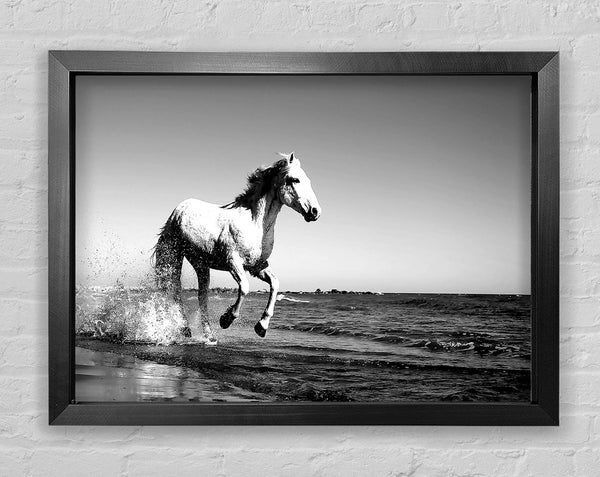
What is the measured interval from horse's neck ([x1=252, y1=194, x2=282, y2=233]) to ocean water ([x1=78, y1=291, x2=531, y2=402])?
161mm

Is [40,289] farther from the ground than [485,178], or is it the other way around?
[485,178]

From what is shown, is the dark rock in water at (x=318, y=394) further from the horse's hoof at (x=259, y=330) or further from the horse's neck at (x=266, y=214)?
the horse's neck at (x=266, y=214)

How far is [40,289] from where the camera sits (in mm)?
1467

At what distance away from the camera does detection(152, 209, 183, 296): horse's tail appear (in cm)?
148

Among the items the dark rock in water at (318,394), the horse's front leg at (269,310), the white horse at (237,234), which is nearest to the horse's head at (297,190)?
the white horse at (237,234)

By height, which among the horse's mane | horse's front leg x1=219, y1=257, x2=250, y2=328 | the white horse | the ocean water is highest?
the horse's mane

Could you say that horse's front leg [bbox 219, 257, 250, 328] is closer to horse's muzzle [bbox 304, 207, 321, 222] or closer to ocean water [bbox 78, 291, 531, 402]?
ocean water [bbox 78, 291, 531, 402]

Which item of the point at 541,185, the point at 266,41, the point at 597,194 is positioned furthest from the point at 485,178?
the point at 266,41

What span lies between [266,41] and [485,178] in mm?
559

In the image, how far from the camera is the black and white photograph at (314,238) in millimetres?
1472

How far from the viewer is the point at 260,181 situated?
1.49 metres

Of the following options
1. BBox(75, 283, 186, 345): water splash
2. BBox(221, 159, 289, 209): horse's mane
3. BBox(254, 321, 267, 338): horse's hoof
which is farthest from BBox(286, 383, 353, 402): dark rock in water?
BBox(221, 159, 289, 209): horse's mane

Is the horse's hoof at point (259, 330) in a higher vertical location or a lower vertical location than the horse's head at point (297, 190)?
lower

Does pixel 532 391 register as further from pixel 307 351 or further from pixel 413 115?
pixel 413 115
